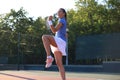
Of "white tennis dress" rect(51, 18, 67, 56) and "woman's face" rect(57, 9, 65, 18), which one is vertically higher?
"woman's face" rect(57, 9, 65, 18)

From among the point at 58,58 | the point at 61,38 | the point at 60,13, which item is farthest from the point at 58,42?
the point at 60,13

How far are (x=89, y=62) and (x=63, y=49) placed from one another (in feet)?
47.2

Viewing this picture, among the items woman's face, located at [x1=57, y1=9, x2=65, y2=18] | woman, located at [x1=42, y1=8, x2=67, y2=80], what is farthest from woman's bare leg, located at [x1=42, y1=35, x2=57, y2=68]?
woman's face, located at [x1=57, y1=9, x2=65, y2=18]

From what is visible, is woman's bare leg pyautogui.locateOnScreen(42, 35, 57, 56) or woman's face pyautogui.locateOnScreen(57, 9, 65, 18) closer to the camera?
woman's bare leg pyautogui.locateOnScreen(42, 35, 57, 56)

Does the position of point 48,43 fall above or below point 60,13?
below

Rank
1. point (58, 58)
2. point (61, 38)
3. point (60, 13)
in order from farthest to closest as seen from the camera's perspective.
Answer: point (60, 13), point (61, 38), point (58, 58)

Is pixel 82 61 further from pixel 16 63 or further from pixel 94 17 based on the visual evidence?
pixel 94 17

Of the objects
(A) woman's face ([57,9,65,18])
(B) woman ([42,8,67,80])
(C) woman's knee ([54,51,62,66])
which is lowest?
(C) woman's knee ([54,51,62,66])

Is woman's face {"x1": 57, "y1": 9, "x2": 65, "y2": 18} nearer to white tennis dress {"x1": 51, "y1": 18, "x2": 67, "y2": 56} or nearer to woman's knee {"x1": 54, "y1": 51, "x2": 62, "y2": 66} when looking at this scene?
white tennis dress {"x1": 51, "y1": 18, "x2": 67, "y2": 56}

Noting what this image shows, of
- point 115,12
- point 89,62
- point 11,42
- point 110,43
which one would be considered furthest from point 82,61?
point 115,12

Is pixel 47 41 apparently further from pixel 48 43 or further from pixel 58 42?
pixel 58 42

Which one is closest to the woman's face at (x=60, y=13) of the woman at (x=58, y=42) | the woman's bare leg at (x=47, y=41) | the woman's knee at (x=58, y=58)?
the woman at (x=58, y=42)

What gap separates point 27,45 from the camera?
2455 cm

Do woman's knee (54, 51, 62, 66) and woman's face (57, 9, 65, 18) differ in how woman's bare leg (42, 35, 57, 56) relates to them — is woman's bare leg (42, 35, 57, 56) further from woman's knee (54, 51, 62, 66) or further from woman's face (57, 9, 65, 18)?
woman's face (57, 9, 65, 18)
